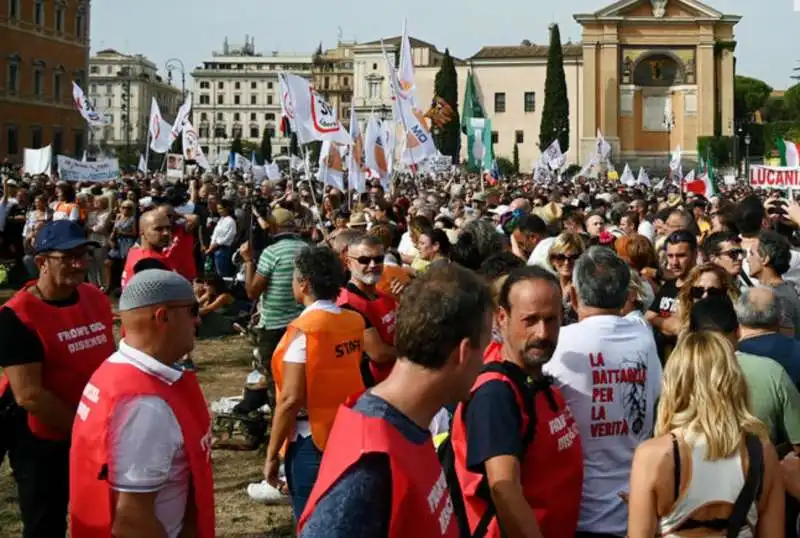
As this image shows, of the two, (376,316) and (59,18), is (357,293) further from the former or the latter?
(59,18)

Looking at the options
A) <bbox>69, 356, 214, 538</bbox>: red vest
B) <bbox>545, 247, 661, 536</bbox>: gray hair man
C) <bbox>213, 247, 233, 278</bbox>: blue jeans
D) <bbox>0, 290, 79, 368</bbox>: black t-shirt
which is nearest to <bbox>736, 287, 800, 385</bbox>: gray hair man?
<bbox>545, 247, 661, 536</bbox>: gray hair man

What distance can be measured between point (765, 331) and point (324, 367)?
202 centimetres

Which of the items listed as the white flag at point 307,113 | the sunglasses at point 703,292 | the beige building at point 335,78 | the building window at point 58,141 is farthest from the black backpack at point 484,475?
the beige building at point 335,78

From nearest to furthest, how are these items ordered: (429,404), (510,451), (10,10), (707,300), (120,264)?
(429,404), (510,451), (707,300), (120,264), (10,10)

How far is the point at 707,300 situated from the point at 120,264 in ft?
41.6

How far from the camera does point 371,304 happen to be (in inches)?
238

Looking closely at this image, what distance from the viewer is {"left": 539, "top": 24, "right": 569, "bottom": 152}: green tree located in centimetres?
7319

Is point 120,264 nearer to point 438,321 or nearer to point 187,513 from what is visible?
point 187,513

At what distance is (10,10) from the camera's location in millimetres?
61344

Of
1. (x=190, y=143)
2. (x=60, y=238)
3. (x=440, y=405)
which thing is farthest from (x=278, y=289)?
(x=190, y=143)

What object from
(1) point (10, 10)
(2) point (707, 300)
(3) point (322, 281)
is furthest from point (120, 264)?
(1) point (10, 10)

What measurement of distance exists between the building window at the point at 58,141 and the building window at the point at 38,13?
254 inches

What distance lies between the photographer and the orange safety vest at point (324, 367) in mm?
5148

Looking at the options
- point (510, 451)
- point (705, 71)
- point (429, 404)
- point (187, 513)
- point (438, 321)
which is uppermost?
point (705, 71)
